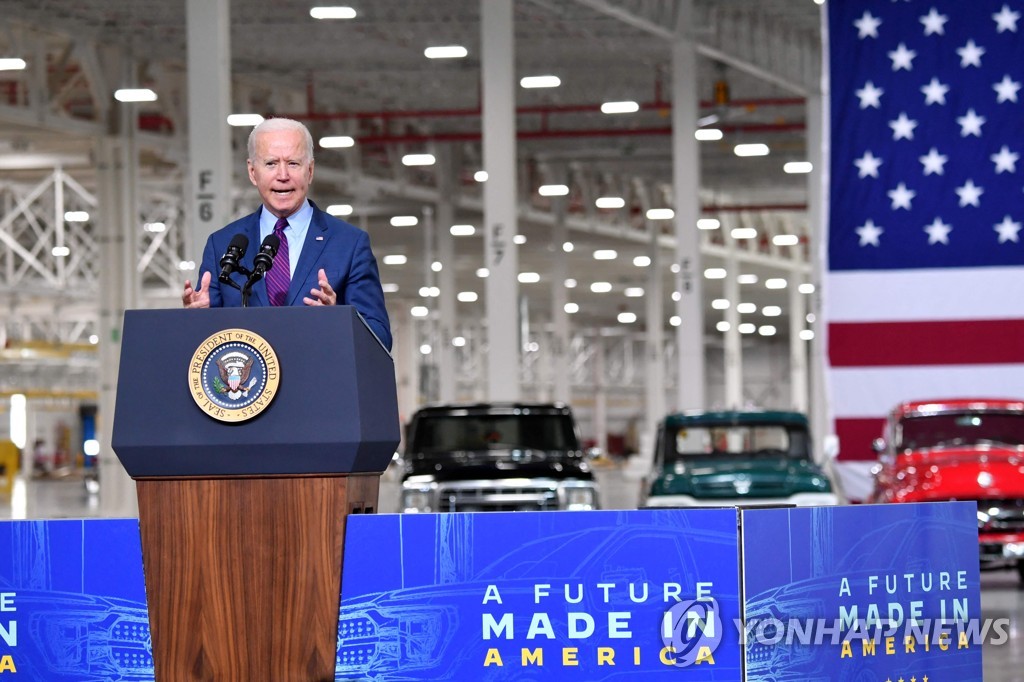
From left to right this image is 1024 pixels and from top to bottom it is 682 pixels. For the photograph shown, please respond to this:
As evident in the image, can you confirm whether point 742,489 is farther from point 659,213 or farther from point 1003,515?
point 659,213

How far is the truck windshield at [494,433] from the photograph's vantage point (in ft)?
49.1

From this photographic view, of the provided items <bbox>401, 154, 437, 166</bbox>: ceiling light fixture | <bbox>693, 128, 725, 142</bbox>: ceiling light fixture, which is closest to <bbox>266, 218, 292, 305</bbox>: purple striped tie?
<bbox>693, 128, 725, 142</bbox>: ceiling light fixture

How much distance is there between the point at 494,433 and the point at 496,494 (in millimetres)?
1268

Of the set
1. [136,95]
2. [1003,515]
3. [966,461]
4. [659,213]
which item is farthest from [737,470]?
[659,213]

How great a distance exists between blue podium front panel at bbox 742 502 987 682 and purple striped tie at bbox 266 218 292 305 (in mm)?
1251

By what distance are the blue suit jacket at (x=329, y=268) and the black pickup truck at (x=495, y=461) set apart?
9760mm

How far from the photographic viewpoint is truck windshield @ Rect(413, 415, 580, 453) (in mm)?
14961

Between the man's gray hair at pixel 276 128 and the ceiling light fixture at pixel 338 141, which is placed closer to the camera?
the man's gray hair at pixel 276 128

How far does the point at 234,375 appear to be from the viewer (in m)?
3.31

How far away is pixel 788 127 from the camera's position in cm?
Result: 3891

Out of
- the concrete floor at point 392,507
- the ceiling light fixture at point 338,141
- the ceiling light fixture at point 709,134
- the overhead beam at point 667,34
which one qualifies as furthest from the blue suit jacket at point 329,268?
the ceiling light fixture at point 709,134

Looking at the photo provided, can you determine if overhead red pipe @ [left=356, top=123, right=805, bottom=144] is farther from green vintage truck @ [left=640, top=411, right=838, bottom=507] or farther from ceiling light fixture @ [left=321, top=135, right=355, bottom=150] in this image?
green vintage truck @ [left=640, top=411, right=838, bottom=507]

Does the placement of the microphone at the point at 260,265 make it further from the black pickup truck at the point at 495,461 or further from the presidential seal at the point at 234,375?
the black pickup truck at the point at 495,461

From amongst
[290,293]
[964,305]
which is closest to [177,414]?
[290,293]
